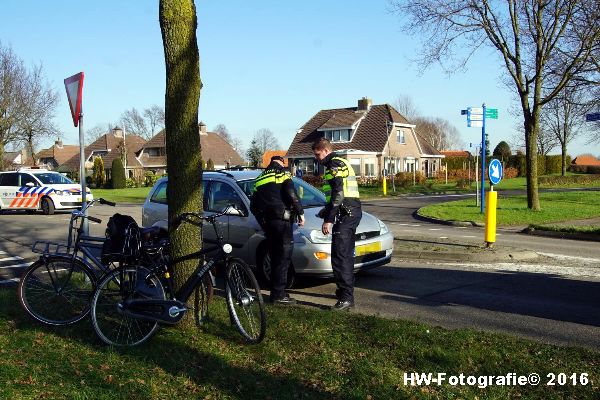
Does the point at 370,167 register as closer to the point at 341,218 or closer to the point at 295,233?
the point at 295,233

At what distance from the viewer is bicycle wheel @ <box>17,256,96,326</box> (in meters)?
5.78

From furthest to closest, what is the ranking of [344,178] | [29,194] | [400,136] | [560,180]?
1. [400,136]
2. [560,180]
3. [29,194]
4. [344,178]

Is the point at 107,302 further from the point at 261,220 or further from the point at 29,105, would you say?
the point at 29,105

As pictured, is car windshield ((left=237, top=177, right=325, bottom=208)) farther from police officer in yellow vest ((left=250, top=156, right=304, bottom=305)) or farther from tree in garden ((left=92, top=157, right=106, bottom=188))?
tree in garden ((left=92, top=157, right=106, bottom=188))

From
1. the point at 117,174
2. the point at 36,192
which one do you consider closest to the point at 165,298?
the point at 36,192

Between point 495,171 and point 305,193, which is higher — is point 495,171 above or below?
above

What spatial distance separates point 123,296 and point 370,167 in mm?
50105

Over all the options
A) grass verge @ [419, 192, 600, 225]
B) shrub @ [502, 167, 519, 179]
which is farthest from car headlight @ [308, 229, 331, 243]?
shrub @ [502, 167, 519, 179]

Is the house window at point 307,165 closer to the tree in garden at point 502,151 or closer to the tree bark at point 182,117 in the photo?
the tree in garden at point 502,151

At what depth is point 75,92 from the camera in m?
7.41

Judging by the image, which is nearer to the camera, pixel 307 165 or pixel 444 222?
pixel 444 222

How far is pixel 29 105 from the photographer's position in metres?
40.8

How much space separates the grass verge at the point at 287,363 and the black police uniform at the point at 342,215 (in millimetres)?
1062

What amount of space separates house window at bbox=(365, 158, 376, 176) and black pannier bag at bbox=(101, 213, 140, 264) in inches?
1918
